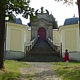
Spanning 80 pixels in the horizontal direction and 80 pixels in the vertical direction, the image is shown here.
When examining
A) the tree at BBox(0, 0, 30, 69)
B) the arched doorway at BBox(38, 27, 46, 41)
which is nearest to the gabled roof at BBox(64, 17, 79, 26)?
the arched doorway at BBox(38, 27, 46, 41)

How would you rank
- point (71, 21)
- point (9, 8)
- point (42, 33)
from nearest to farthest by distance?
1. point (9, 8)
2. point (71, 21)
3. point (42, 33)

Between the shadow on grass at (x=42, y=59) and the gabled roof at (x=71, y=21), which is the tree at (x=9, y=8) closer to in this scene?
the shadow on grass at (x=42, y=59)

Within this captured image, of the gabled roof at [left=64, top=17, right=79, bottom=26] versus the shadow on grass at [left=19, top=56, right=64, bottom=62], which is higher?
the gabled roof at [left=64, top=17, right=79, bottom=26]

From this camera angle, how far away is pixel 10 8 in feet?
53.7

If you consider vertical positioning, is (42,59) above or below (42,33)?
below

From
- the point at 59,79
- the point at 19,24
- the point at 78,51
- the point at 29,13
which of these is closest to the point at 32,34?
the point at 19,24

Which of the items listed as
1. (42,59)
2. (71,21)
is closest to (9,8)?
(42,59)

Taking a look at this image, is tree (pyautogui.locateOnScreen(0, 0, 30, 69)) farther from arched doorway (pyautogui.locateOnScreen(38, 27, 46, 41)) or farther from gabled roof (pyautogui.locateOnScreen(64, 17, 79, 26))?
arched doorway (pyautogui.locateOnScreen(38, 27, 46, 41))

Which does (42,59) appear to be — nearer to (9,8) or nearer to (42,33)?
(9,8)

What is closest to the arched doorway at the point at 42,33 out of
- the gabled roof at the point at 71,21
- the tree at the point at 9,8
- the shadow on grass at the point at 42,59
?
the gabled roof at the point at 71,21

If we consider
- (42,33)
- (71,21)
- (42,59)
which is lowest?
(42,59)

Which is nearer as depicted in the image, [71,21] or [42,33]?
[71,21]

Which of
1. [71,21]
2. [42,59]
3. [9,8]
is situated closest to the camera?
[9,8]

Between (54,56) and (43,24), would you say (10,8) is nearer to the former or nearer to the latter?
(54,56)
